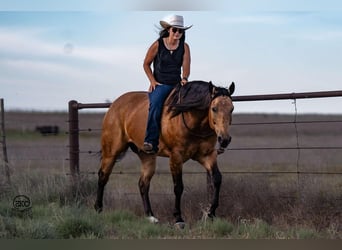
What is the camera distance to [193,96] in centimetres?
816

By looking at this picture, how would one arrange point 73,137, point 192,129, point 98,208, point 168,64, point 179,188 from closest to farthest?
point 192,129
point 179,188
point 168,64
point 98,208
point 73,137

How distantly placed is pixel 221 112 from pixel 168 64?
1.46 m

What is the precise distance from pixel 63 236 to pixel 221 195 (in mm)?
2493

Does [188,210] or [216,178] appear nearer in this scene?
[216,178]

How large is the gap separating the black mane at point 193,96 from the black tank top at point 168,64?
0.94ft

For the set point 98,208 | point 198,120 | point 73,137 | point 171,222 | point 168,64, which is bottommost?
point 171,222

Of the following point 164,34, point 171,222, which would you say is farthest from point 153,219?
point 164,34

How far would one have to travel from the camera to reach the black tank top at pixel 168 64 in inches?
340

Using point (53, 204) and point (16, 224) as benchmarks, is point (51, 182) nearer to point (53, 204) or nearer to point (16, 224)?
point (53, 204)

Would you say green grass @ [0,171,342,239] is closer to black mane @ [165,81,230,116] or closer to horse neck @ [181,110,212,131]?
horse neck @ [181,110,212,131]

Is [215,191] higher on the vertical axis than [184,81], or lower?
lower

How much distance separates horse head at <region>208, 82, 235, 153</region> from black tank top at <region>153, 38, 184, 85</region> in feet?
3.31

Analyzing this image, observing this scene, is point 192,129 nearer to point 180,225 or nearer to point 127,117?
point 180,225

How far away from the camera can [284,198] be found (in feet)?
27.7
